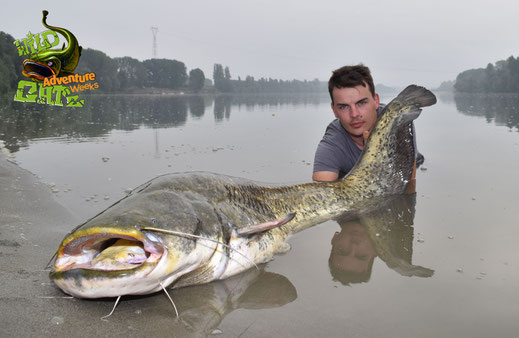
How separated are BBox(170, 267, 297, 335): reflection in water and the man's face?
7.67 ft

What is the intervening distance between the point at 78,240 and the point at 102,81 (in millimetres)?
81966

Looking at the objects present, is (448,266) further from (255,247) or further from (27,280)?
(27,280)

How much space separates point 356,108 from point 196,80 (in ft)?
365

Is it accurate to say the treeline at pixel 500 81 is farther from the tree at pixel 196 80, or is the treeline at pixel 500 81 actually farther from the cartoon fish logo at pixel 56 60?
the cartoon fish logo at pixel 56 60

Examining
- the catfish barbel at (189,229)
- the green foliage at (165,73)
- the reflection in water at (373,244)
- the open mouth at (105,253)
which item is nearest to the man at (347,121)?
the catfish barbel at (189,229)

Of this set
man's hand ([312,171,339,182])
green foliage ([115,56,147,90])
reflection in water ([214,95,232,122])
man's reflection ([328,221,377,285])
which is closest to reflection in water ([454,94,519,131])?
man's hand ([312,171,339,182])

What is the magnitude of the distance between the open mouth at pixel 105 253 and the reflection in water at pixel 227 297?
0.41m

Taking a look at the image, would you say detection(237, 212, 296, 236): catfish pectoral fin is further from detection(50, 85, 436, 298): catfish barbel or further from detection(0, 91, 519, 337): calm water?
detection(0, 91, 519, 337): calm water

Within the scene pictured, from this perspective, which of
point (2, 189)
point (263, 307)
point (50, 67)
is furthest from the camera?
point (50, 67)

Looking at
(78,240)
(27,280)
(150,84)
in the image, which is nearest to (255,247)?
(78,240)

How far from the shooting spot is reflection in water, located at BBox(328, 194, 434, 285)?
284cm

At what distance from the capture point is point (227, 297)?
95.8 inches

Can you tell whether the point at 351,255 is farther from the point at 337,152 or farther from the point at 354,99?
the point at 354,99

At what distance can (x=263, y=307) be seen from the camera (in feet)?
7.71
